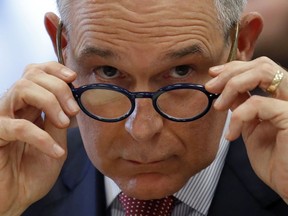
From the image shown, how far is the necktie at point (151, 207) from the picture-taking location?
155 cm

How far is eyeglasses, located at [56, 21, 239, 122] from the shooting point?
1324 mm

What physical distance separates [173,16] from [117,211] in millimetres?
646

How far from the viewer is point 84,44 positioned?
1369mm

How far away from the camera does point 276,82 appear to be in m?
1.26

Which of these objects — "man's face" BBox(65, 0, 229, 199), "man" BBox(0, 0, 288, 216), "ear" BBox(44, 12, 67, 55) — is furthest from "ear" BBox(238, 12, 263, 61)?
"ear" BBox(44, 12, 67, 55)

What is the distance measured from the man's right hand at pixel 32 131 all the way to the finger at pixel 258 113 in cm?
37

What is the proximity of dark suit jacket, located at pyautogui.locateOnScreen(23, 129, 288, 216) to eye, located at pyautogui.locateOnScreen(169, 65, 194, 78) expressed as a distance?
369 mm

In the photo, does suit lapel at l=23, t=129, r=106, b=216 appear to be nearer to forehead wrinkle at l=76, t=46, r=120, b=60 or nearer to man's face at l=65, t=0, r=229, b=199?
man's face at l=65, t=0, r=229, b=199

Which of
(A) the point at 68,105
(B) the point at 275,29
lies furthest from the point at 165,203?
(B) the point at 275,29

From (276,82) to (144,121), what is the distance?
313mm

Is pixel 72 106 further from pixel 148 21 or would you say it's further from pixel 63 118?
pixel 148 21

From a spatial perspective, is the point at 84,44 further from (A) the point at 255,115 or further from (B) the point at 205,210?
(B) the point at 205,210

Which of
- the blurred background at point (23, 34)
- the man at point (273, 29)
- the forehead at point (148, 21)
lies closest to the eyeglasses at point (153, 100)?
the forehead at point (148, 21)

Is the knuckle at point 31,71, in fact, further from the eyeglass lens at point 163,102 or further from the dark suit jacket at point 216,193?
the dark suit jacket at point 216,193
